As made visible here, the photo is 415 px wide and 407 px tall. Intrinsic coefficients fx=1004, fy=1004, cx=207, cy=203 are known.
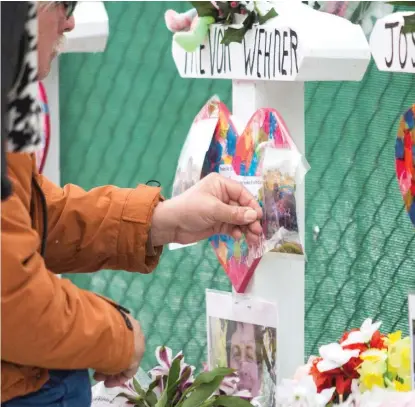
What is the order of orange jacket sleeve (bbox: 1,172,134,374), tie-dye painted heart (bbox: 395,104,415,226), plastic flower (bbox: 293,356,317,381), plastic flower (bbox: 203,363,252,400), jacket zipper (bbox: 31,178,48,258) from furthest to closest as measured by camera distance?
plastic flower (bbox: 203,363,252,400) < plastic flower (bbox: 293,356,317,381) < tie-dye painted heart (bbox: 395,104,415,226) < jacket zipper (bbox: 31,178,48,258) < orange jacket sleeve (bbox: 1,172,134,374)

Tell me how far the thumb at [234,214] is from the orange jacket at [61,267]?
12 centimetres

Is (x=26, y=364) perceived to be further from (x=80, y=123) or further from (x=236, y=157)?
(x=80, y=123)

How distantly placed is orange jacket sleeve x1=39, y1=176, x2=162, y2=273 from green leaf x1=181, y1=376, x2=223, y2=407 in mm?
293

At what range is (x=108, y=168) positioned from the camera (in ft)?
11.1

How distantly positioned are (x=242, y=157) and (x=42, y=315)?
2.37 feet

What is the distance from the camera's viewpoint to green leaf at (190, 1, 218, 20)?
78.8 inches

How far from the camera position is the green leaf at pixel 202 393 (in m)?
1.93

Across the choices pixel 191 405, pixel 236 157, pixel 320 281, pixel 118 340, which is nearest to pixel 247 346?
pixel 191 405

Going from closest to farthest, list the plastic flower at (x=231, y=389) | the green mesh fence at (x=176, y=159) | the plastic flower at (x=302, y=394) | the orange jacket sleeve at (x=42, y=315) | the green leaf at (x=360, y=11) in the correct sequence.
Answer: the orange jacket sleeve at (x=42, y=315)
the plastic flower at (x=302, y=394)
the plastic flower at (x=231, y=389)
the green leaf at (x=360, y=11)
the green mesh fence at (x=176, y=159)

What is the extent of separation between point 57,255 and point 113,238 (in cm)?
10

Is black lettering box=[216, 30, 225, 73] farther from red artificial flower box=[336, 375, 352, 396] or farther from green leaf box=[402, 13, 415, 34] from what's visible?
red artificial flower box=[336, 375, 352, 396]

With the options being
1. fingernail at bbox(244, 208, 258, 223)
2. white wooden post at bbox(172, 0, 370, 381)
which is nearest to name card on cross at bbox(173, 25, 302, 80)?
white wooden post at bbox(172, 0, 370, 381)

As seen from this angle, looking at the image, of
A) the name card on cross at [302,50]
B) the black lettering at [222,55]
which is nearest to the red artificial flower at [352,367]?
the name card on cross at [302,50]

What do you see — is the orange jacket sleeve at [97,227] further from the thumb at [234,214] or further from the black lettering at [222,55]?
the black lettering at [222,55]
